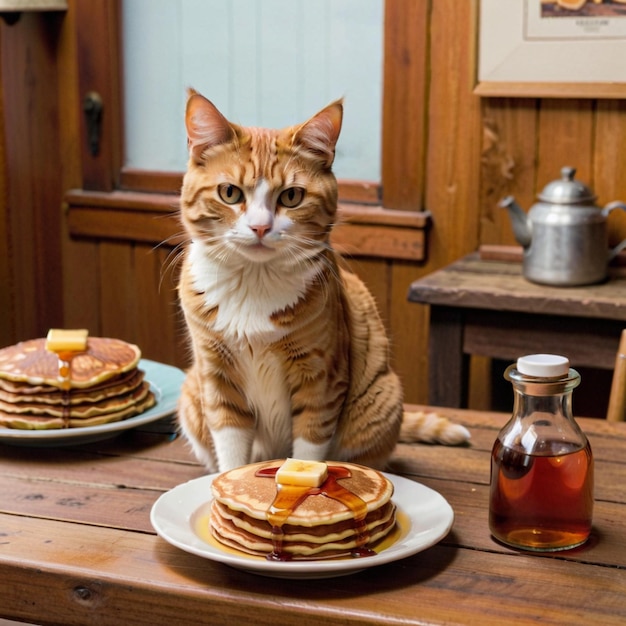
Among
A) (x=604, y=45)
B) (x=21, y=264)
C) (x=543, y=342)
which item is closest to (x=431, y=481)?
(x=543, y=342)

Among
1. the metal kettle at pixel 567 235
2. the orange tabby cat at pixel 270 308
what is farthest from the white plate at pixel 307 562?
the metal kettle at pixel 567 235

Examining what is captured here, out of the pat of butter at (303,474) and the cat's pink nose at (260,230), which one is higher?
the cat's pink nose at (260,230)

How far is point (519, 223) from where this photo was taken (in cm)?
225

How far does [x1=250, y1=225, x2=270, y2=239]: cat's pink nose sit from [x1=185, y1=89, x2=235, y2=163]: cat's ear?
0.13 meters

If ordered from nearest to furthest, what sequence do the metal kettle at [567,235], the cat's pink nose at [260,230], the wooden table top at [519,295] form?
1. the cat's pink nose at [260,230]
2. the wooden table top at [519,295]
3. the metal kettle at [567,235]

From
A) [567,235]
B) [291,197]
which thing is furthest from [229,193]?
[567,235]

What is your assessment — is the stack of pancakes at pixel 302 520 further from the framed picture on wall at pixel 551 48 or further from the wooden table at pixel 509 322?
the framed picture on wall at pixel 551 48

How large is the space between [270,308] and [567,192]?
125 centimetres

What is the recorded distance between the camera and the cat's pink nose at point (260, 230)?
42.6 inches

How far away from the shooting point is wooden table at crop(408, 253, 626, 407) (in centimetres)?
206

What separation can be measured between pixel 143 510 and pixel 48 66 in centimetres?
219

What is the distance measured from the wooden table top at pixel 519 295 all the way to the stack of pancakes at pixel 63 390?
963mm

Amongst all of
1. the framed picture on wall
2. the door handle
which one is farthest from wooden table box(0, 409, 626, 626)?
the door handle

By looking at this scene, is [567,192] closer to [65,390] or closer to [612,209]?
[612,209]
